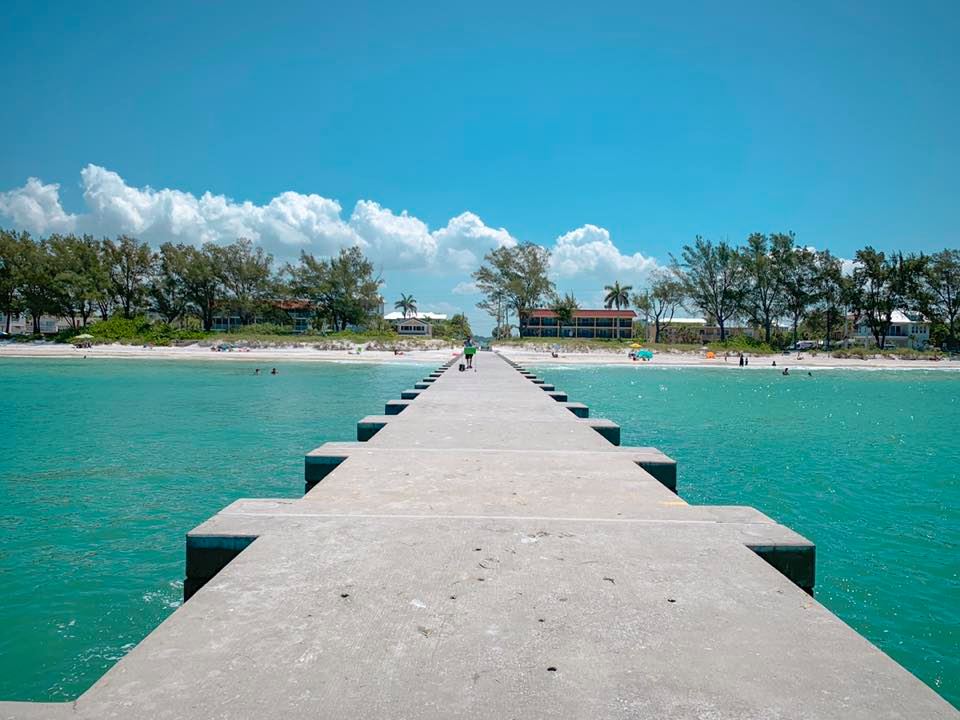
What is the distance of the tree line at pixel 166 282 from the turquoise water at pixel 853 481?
56.8m

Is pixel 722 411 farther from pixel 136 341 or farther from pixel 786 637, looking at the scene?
pixel 136 341

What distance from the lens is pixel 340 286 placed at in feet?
277

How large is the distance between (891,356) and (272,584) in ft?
277

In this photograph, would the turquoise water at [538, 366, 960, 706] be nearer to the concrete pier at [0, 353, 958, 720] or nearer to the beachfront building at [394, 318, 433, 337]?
the concrete pier at [0, 353, 958, 720]

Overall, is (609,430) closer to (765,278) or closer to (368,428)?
(368,428)

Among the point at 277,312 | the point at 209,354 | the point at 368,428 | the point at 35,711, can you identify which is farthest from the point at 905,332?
the point at 35,711

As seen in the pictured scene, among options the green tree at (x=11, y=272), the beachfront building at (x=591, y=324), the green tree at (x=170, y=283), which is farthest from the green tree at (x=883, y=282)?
the green tree at (x=11, y=272)

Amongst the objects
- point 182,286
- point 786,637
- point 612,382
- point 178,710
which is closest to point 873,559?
point 786,637

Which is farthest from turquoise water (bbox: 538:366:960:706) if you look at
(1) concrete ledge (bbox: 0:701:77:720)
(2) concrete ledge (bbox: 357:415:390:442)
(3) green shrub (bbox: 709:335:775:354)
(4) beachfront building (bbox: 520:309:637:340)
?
(4) beachfront building (bbox: 520:309:637:340)

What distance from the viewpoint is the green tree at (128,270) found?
78.5 m

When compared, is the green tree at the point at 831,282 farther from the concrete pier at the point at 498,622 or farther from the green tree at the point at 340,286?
the concrete pier at the point at 498,622

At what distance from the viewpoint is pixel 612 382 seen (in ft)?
137

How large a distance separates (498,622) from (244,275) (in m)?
84.7

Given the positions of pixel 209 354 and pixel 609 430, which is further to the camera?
pixel 209 354
